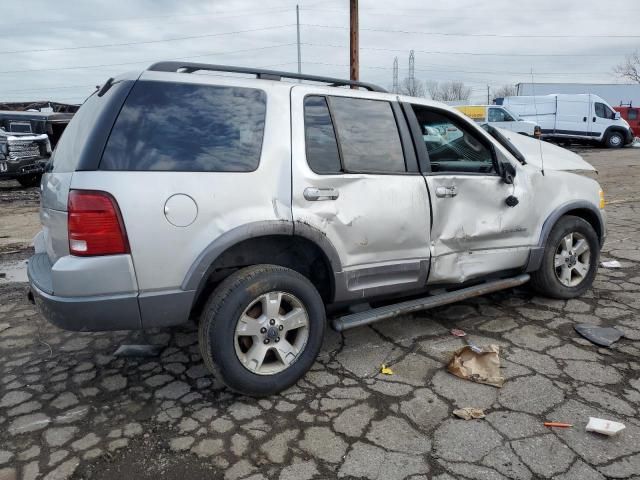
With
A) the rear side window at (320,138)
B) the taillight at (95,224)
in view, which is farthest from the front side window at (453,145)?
the taillight at (95,224)

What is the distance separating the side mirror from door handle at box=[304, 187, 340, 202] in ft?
4.90

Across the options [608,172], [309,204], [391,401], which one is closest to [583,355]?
[391,401]

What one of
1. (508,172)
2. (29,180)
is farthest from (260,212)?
(29,180)

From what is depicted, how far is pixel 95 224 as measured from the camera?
243 centimetres

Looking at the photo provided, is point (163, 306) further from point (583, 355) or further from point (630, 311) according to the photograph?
point (630, 311)

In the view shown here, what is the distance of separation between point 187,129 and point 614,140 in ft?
86.3

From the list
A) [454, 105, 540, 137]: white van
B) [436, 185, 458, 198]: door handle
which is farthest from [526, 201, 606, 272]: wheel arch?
[454, 105, 540, 137]: white van

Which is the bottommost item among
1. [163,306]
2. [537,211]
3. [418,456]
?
[418,456]

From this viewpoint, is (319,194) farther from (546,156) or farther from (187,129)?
(546,156)

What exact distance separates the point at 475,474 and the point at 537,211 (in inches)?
93.1

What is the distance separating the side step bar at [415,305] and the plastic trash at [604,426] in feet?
3.92

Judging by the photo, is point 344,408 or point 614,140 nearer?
point 344,408

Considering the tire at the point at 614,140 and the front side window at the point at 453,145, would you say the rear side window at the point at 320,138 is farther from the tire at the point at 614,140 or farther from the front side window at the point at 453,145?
the tire at the point at 614,140

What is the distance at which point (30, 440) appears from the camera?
254 cm
